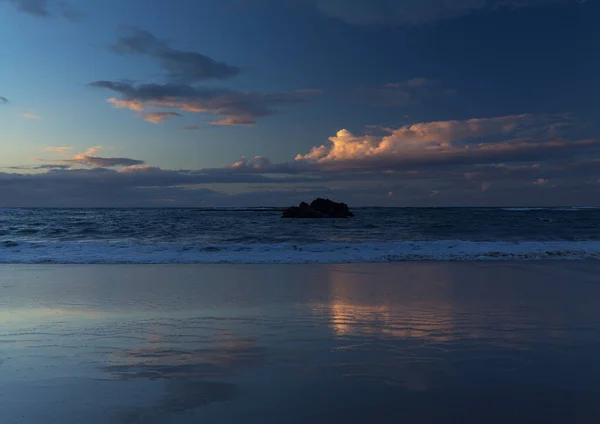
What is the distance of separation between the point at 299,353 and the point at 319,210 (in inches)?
2209

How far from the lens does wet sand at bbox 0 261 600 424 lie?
13.3 ft

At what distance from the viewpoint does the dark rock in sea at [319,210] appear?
194 feet

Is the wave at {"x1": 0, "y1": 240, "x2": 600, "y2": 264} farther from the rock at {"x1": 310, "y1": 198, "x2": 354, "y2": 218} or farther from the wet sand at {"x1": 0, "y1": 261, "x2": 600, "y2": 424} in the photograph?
the rock at {"x1": 310, "y1": 198, "x2": 354, "y2": 218}

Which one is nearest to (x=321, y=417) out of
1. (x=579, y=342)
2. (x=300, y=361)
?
(x=300, y=361)

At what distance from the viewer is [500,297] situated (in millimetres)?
9164

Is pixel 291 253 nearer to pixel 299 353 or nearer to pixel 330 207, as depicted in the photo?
pixel 299 353

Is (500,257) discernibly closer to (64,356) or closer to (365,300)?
(365,300)

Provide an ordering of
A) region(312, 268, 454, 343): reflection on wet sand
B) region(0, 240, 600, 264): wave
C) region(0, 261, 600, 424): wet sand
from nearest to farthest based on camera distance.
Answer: region(0, 261, 600, 424): wet sand → region(312, 268, 454, 343): reflection on wet sand → region(0, 240, 600, 264): wave

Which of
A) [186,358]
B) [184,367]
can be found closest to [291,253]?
[186,358]

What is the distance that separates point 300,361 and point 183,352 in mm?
1518

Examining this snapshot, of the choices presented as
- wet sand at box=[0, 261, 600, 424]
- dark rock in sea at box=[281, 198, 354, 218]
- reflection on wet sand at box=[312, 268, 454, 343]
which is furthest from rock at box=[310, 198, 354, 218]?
wet sand at box=[0, 261, 600, 424]

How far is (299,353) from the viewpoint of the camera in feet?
18.3

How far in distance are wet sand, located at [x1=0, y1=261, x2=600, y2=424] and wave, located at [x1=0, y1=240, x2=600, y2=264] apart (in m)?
5.77

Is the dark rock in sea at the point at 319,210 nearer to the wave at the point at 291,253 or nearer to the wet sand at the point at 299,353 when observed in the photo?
the wave at the point at 291,253
